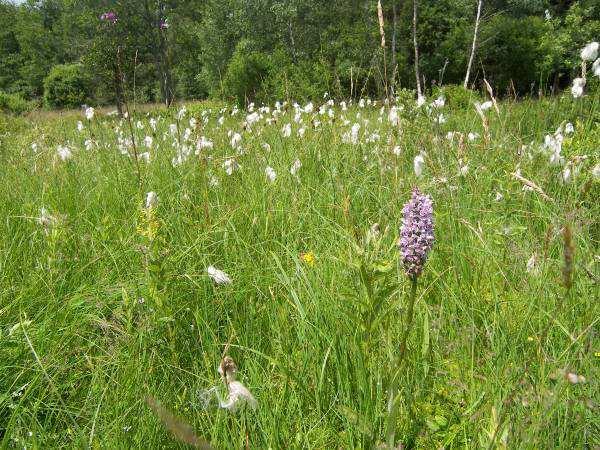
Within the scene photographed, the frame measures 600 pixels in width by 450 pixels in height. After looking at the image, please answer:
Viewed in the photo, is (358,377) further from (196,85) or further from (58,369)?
(196,85)

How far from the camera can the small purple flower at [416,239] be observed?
1.00 metres

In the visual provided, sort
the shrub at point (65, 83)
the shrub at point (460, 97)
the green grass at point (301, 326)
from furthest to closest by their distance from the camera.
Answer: the shrub at point (65, 83), the shrub at point (460, 97), the green grass at point (301, 326)

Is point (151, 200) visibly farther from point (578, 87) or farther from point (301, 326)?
point (578, 87)

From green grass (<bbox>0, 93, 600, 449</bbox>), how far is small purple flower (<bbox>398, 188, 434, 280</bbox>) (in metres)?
0.10

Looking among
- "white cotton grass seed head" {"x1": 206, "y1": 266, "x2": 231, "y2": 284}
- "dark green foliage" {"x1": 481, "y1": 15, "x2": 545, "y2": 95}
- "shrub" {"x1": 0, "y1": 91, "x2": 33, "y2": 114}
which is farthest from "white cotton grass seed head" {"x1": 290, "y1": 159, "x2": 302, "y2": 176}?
"dark green foliage" {"x1": 481, "y1": 15, "x2": 545, "y2": 95}

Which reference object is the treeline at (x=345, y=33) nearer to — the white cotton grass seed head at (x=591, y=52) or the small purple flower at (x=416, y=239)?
the white cotton grass seed head at (x=591, y=52)

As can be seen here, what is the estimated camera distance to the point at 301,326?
1506 mm

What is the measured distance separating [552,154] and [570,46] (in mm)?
26064

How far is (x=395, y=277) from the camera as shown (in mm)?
1754

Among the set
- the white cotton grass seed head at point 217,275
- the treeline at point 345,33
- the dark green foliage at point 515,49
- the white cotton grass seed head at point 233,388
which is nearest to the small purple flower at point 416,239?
the white cotton grass seed head at point 233,388

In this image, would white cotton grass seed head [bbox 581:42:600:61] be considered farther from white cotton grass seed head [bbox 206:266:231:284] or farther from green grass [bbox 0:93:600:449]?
white cotton grass seed head [bbox 206:266:231:284]

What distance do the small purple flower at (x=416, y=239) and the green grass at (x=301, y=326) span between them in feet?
0.32

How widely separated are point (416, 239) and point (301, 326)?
62 cm

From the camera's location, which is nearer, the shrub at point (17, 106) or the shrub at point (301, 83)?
the shrub at point (301, 83)
